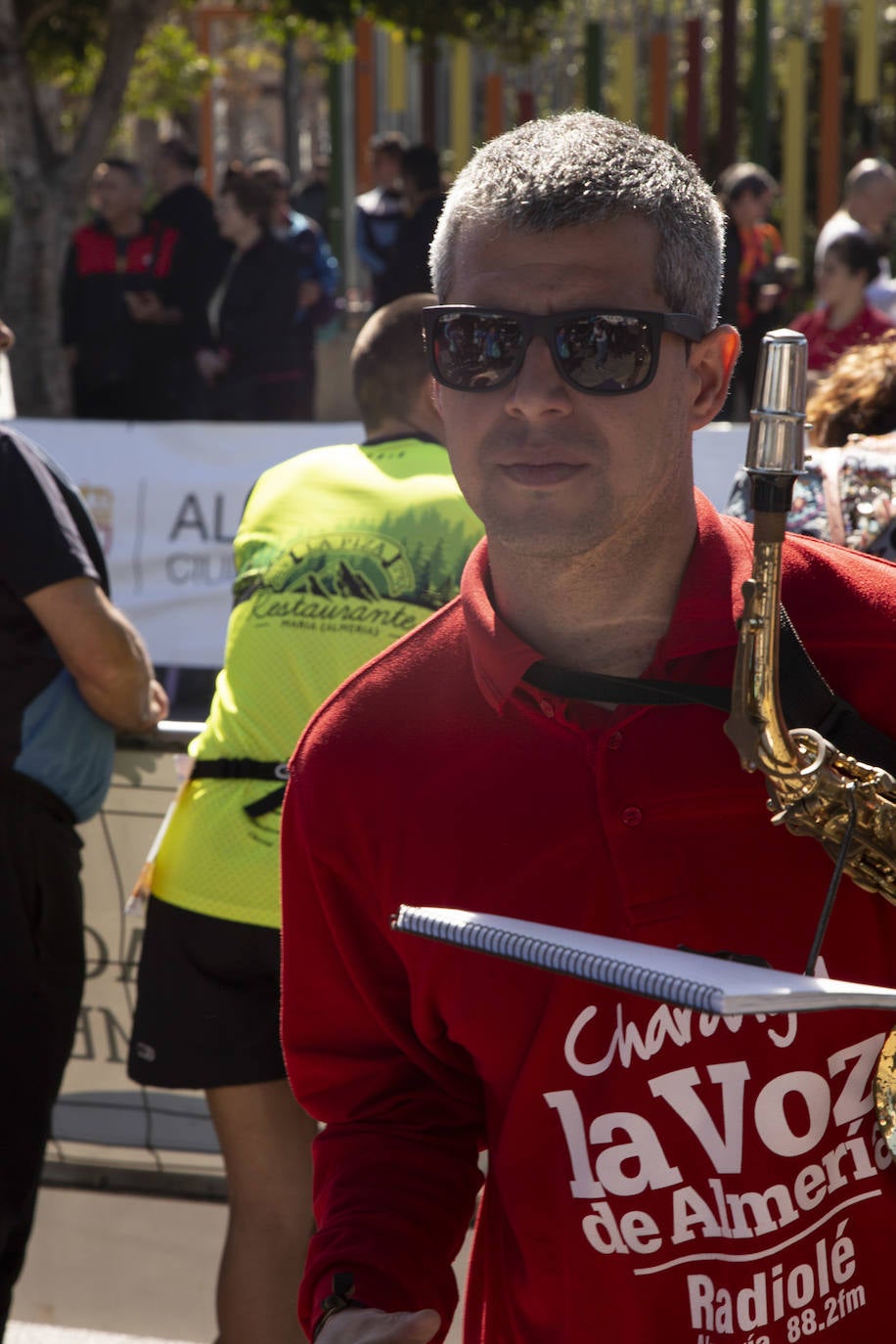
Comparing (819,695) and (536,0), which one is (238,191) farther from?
(819,695)

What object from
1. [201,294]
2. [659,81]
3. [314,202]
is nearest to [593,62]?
[659,81]

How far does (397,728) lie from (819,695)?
482 mm

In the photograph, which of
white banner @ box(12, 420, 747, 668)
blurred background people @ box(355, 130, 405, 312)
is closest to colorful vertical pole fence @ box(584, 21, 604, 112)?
blurred background people @ box(355, 130, 405, 312)

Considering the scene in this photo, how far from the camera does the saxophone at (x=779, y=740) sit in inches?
64.1

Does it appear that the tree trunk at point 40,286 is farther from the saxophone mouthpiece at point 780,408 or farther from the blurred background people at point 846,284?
the saxophone mouthpiece at point 780,408

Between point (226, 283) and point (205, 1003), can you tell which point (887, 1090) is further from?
point (226, 283)

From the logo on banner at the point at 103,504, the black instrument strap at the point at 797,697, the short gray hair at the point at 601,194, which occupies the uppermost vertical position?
the short gray hair at the point at 601,194

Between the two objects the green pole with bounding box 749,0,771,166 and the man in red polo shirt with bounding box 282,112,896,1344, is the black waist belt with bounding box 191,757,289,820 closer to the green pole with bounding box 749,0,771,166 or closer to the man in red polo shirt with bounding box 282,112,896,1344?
the man in red polo shirt with bounding box 282,112,896,1344

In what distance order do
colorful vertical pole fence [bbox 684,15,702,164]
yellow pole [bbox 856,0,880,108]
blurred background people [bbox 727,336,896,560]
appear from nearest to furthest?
1. blurred background people [bbox 727,336,896,560]
2. yellow pole [bbox 856,0,880,108]
3. colorful vertical pole fence [bbox 684,15,702,164]

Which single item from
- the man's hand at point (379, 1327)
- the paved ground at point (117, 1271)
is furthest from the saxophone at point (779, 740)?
the paved ground at point (117, 1271)

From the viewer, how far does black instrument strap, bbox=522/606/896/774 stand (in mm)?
1721

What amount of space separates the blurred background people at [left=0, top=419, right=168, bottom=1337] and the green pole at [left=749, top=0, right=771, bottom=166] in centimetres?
1335

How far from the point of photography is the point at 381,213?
40.5 ft

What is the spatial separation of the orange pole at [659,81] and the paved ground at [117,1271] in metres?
13.6
